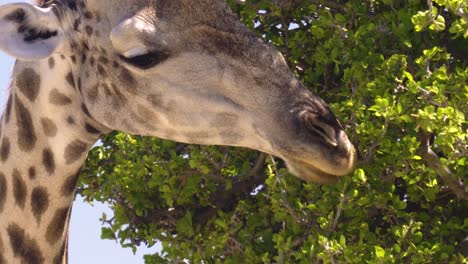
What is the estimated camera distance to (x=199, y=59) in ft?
13.0

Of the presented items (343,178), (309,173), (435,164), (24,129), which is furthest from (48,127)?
(435,164)

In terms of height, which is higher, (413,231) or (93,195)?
(413,231)

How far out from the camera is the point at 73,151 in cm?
412

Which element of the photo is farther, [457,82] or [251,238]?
[251,238]

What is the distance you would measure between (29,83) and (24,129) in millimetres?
175

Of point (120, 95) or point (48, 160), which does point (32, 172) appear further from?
point (120, 95)

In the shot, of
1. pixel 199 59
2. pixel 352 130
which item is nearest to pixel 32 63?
pixel 199 59

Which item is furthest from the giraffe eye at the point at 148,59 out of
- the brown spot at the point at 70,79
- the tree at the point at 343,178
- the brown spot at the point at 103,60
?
the tree at the point at 343,178

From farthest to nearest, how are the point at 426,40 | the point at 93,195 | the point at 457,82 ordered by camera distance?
the point at 93,195 → the point at 426,40 → the point at 457,82

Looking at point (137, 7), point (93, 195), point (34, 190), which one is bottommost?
point (93, 195)

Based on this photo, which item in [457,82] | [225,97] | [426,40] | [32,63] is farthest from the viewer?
[426,40]

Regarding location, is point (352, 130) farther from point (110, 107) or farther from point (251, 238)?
point (110, 107)

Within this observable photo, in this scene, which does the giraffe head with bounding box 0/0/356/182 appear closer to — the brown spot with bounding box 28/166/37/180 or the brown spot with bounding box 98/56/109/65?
the brown spot with bounding box 98/56/109/65

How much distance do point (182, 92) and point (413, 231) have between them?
6.68ft
